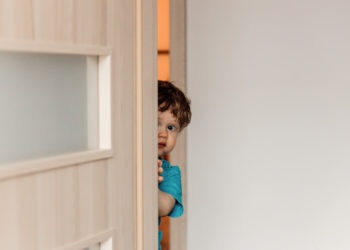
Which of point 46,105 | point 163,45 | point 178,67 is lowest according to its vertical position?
point 46,105

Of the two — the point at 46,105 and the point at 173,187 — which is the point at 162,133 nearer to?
the point at 173,187

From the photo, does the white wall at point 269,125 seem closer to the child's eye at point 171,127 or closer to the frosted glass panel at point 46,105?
the child's eye at point 171,127

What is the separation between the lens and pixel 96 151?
1021 mm

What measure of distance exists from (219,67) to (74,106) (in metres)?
1.06

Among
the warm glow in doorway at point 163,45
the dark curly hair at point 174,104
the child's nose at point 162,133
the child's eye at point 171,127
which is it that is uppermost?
the warm glow in doorway at point 163,45

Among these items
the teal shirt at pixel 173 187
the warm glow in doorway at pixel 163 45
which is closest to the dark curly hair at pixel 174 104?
the teal shirt at pixel 173 187

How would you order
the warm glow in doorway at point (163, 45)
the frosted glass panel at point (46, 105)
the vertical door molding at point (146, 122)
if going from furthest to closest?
the warm glow in doorway at point (163, 45), the vertical door molding at point (146, 122), the frosted glass panel at point (46, 105)

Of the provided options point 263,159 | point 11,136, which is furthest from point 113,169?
point 263,159

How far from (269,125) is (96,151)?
1.01 m

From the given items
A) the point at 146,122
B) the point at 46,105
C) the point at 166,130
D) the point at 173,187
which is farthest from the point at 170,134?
the point at 46,105

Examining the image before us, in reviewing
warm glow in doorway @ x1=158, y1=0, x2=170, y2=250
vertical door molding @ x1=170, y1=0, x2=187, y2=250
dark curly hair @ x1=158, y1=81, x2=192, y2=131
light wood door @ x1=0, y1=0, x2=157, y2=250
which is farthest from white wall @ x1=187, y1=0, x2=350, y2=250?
warm glow in doorway @ x1=158, y1=0, x2=170, y2=250

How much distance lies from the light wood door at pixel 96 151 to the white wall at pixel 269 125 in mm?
787

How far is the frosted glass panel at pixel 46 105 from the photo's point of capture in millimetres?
836

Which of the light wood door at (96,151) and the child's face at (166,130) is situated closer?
the light wood door at (96,151)
